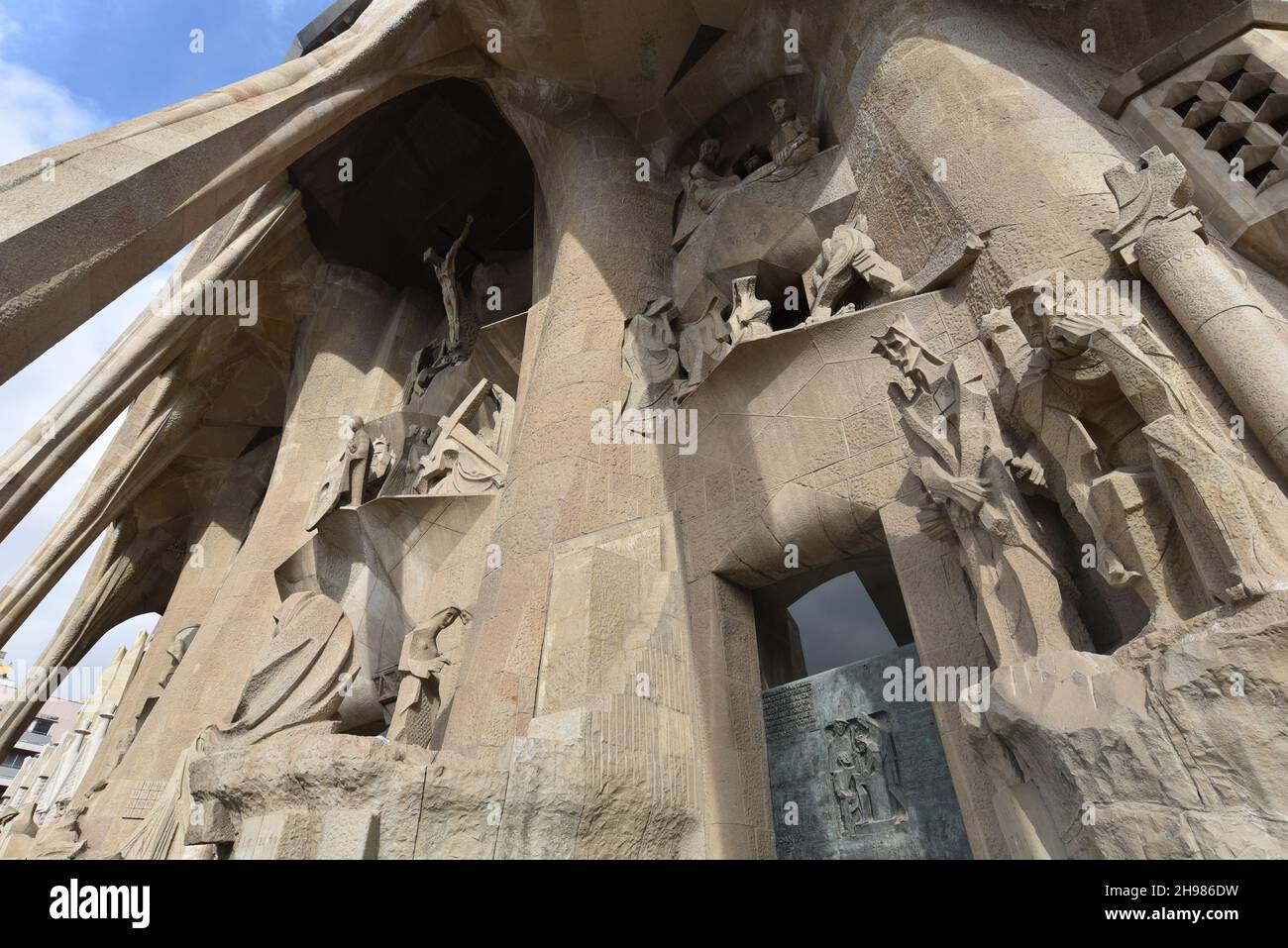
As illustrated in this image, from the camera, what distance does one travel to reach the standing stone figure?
571 centimetres

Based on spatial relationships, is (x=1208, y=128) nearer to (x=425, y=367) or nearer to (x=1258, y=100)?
(x=1258, y=100)

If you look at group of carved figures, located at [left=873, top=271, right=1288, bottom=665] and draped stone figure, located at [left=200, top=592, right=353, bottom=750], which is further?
draped stone figure, located at [left=200, top=592, right=353, bottom=750]

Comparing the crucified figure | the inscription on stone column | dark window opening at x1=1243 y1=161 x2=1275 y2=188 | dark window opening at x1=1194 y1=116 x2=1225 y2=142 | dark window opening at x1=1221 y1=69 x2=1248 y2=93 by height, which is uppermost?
the crucified figure

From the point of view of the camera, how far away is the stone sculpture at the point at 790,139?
278 inches

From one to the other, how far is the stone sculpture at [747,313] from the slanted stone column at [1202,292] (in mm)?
2829

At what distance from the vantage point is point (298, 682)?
4.59 metres

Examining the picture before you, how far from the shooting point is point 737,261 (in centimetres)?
718

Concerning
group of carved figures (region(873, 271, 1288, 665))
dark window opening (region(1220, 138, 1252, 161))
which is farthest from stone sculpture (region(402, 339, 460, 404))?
dark window opening (region(1220, 138, 1252, 161))

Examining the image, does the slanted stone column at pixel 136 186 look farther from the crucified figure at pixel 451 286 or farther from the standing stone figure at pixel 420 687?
the crucified figure at pixel 451 286

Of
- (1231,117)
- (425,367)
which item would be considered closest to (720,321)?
(1231,117)

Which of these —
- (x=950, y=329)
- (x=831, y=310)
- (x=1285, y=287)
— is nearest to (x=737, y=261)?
(x=831, y=310)

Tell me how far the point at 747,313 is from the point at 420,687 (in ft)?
13.8

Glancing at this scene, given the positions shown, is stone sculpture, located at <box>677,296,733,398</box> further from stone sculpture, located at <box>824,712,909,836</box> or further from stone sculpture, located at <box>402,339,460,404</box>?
stone sculpture, located at <box>402,339,460,404</box>

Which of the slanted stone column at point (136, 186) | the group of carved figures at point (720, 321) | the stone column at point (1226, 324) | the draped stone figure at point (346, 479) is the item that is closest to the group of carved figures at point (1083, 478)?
the stone column at point (1226, 324)
